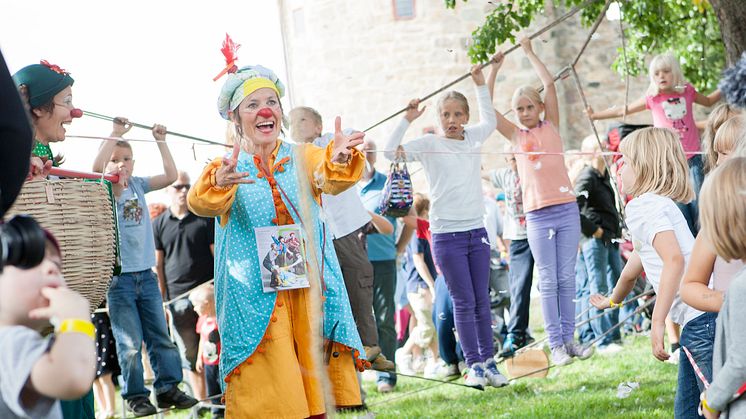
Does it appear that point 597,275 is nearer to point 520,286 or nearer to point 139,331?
point 520,286

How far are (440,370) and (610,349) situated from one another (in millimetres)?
1386

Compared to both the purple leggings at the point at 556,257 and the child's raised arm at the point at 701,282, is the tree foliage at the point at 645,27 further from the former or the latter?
the child's raised arm at the point at 701,282

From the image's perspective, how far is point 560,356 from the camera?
21.3 ft

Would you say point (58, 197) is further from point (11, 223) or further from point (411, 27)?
point (411, 27)

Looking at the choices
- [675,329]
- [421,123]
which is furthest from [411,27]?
[675,329]

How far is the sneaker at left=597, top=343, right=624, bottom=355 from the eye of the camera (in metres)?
8.44

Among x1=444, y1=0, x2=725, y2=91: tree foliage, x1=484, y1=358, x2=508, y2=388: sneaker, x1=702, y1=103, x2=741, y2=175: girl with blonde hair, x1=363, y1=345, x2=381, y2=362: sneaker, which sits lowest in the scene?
x1=484, y1=358, x2=508, y2=388: sneaker

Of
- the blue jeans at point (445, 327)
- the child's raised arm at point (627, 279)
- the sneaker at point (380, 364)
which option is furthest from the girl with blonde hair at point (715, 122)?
the blue jeans at point (445, 327)

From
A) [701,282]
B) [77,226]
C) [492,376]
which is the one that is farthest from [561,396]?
[77,226]

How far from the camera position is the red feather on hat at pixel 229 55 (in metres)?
4.50

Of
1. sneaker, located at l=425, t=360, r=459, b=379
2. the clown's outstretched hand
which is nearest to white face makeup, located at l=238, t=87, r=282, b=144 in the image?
the clown's outstretched hand

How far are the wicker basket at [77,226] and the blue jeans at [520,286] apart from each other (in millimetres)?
3682

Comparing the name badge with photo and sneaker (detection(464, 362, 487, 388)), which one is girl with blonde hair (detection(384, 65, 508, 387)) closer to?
sneaker (detection(464, 362, 487, 388))

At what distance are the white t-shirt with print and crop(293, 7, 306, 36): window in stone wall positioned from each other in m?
15.1
